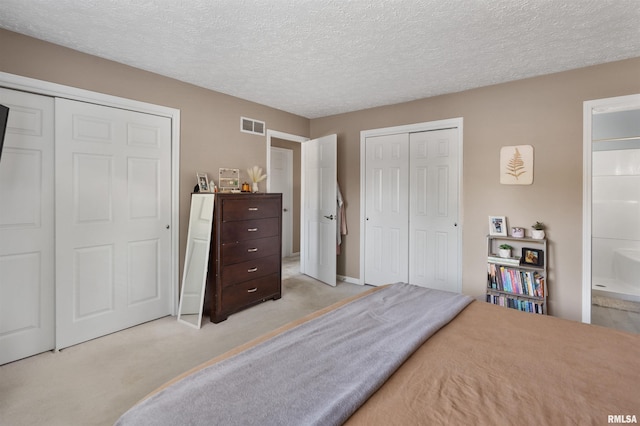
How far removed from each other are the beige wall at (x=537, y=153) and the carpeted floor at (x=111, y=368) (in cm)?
232

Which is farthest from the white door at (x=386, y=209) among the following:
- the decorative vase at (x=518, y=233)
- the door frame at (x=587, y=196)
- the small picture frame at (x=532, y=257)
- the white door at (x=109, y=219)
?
the white door at (x=109, y=219)

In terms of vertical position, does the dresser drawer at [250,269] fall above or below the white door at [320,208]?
below

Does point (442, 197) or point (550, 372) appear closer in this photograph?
point (550, 372)

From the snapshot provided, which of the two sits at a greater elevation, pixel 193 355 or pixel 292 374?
Answer: pixel 292 374

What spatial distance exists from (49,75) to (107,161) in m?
0.75

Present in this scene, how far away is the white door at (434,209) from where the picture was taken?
3.65 metres

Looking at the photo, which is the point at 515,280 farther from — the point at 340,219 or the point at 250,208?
the point at 250,208

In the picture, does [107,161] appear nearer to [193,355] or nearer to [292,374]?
[193,355]

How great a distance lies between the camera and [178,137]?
127 inches

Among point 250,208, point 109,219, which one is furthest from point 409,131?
point 109,219

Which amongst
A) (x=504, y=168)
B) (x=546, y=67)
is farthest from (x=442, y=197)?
(x=546, y=67)

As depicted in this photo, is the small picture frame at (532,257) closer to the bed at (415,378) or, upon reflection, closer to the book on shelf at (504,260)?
the book on shelf at (504,260)

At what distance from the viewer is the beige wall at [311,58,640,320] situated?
114 inches

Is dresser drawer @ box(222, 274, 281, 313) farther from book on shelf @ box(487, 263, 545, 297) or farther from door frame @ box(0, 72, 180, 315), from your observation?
book on shelf @ box(487, 263, 545, 297)
